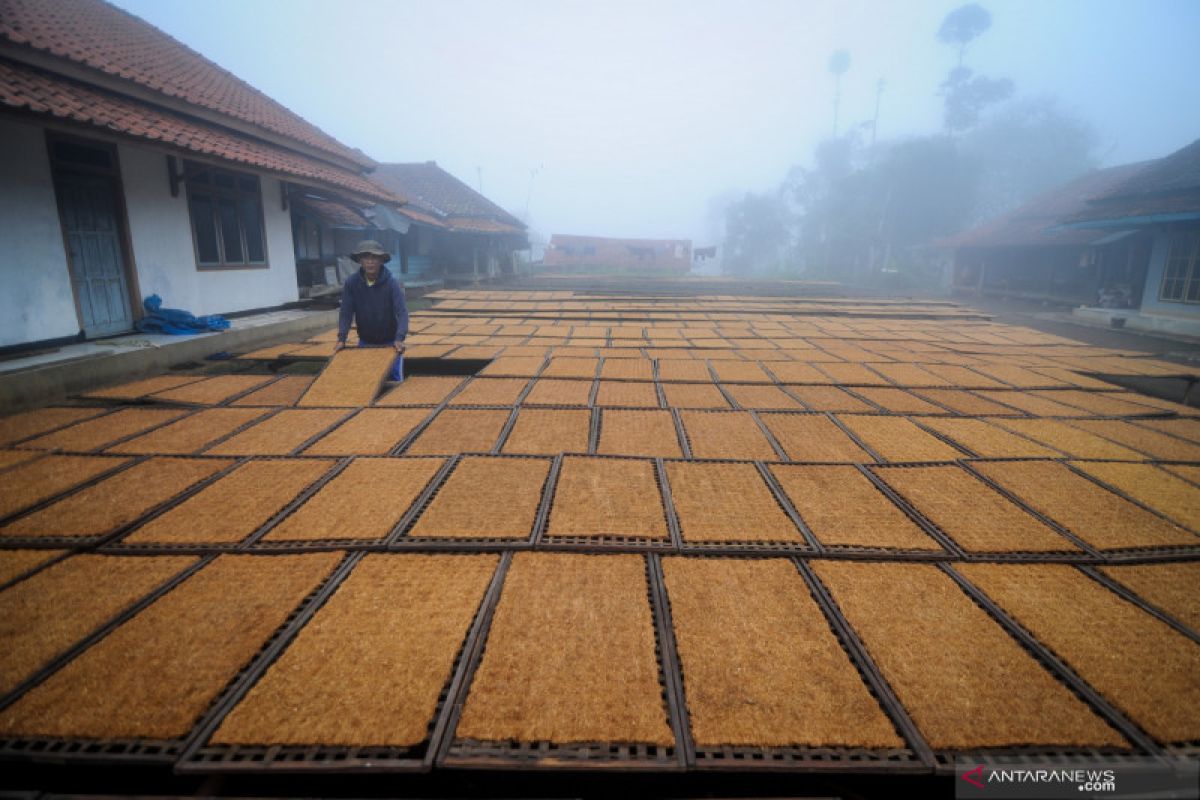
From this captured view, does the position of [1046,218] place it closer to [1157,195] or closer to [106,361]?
[1157,195]

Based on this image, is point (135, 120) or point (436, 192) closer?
point (135, 120)

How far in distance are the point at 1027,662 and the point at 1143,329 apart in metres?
14.8

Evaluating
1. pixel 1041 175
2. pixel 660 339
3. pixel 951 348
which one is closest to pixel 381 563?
pixel 660 339

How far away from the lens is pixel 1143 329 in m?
11.9

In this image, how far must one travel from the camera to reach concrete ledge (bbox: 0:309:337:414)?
4453mm

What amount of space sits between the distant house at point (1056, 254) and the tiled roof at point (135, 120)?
18041 mm

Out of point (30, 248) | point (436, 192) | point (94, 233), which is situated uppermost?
point (436, 192)

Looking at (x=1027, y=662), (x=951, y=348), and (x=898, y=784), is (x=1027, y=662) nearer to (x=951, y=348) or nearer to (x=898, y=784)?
(x=898, y=784)

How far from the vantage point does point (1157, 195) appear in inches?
485

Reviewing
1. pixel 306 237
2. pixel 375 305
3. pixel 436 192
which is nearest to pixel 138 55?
pixel 306 237

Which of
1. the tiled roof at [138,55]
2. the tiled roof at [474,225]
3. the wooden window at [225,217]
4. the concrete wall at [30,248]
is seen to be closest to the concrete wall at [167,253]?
the wooden window at [225,217]

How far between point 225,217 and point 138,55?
7.04ft

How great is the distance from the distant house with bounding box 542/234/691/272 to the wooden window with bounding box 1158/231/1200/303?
24200 mm

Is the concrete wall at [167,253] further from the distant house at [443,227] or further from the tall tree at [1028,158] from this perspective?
the tall tree at [1028,158]
